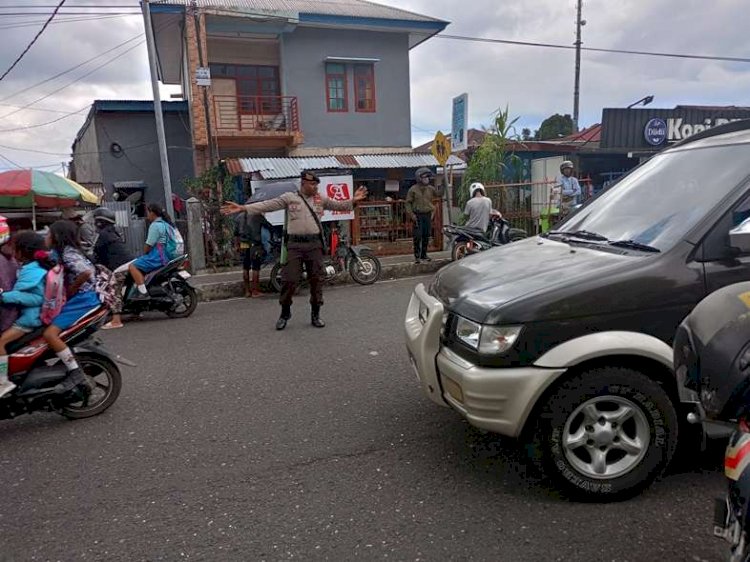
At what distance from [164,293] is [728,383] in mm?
7527

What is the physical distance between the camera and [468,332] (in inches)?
115

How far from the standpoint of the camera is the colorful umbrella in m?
11.5

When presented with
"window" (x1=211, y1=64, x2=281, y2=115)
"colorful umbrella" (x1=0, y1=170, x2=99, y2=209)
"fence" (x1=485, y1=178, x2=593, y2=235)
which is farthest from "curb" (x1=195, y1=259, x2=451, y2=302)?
"window" (x1=211, y1=64, x2=281, y2=115)

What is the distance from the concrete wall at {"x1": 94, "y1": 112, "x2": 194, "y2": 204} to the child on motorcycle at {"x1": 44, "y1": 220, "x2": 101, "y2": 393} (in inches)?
634

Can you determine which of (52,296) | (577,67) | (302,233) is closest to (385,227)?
(302,233)

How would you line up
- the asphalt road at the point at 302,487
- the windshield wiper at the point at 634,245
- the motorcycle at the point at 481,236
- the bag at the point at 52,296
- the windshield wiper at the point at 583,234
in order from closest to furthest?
the asphalt road at the point at 302,487, the windshield wiper at the point at 634,245, the windshield wiper at the point at 583,234, the bag at the point at 52,296, the motorcycle at the point at 481,236

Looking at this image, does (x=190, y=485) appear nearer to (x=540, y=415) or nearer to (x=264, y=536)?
(x=264, y=536)

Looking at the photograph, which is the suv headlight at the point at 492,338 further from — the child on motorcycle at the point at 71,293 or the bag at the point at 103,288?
the bag at the point at 103,288

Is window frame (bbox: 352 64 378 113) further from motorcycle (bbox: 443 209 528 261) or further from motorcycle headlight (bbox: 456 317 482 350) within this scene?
motorcycle headlight (bbox: 456 317 482 350)

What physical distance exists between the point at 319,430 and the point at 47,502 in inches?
64.2

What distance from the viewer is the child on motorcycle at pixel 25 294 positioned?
3914 millimetres

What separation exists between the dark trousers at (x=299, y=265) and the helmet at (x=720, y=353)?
4.98 m

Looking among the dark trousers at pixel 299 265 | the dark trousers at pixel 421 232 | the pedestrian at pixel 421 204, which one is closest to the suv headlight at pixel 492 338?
the dark trousers at pixel 299 265

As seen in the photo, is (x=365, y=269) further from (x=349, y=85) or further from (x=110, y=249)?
(x=349, y=85)
